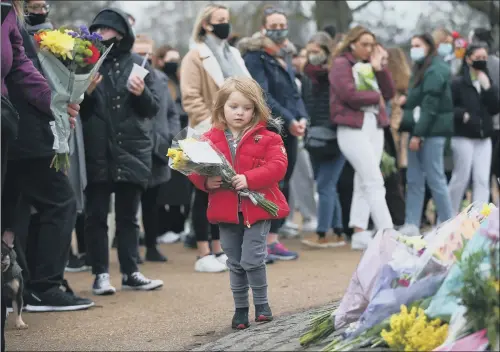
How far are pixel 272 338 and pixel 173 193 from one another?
6585mm

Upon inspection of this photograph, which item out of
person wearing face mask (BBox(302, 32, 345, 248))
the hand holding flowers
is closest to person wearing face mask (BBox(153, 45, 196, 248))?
person wearing face mask (BBox(302, 32, 345, 248))

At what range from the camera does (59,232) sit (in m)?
7.74

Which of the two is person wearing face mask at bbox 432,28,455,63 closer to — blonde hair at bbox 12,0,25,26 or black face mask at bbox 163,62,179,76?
black face mask at bbox 163,62,179,76

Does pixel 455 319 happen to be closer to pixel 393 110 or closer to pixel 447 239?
pixel 447 239

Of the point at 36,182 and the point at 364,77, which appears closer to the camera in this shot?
the point at 36,182

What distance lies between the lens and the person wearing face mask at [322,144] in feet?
38.6

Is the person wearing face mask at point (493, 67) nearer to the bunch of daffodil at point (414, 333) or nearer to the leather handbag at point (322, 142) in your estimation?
the leather handbag at point (322, 142)

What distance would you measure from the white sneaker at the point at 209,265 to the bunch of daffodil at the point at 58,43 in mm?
2893

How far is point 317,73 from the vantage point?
12000mm

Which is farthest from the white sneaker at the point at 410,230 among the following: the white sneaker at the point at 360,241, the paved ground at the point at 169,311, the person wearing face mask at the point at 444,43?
the person wearing face mask at the point at 444,43

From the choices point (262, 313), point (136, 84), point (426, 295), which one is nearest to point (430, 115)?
point (136, 84)

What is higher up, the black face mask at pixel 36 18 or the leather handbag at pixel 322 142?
the black face mask at pixel 36 18

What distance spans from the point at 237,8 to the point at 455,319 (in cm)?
1943

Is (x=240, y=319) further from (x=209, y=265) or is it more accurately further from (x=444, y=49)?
(x=444, y=49)
